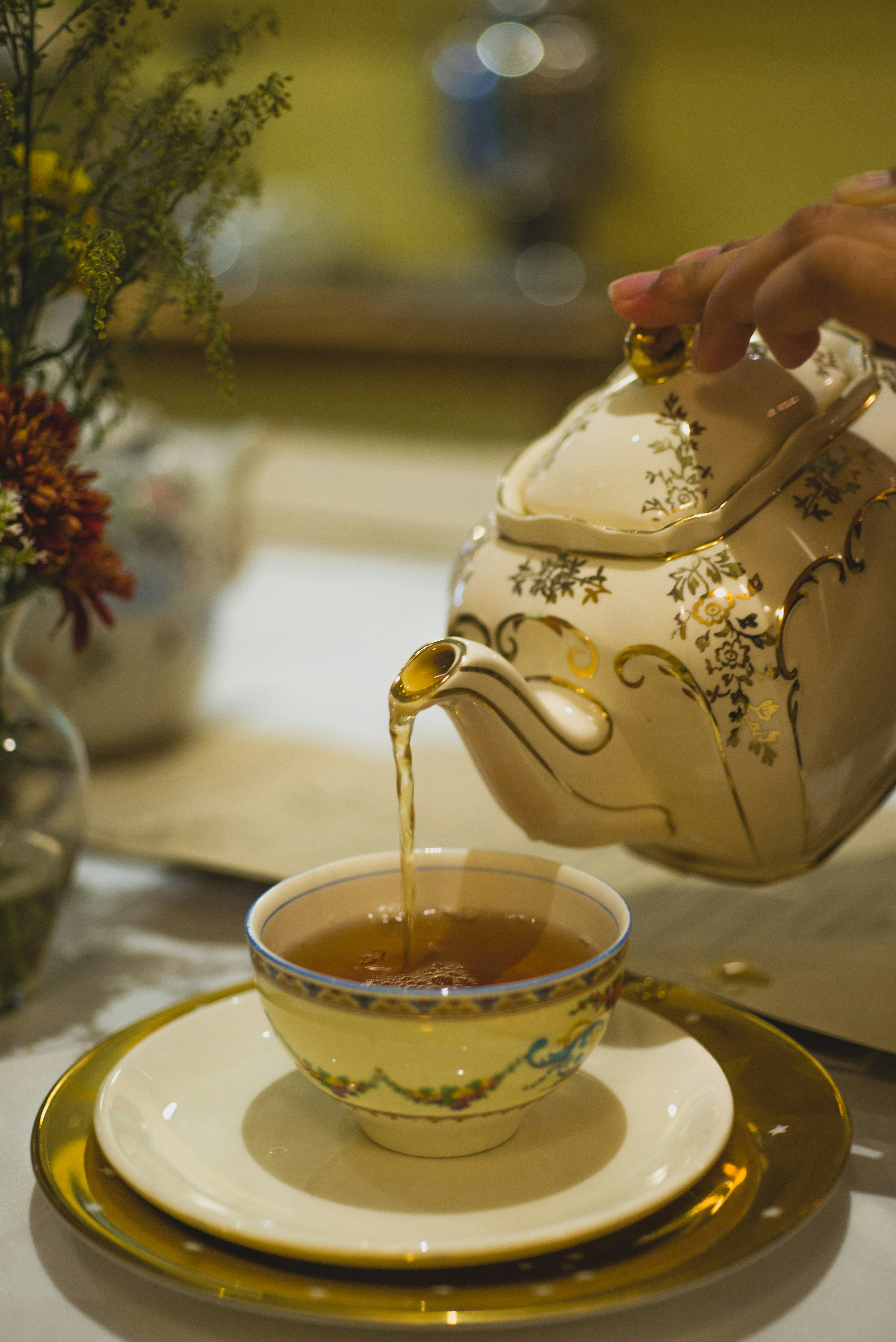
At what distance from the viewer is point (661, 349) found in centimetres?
60

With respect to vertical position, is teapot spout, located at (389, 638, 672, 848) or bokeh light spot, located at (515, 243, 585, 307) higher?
bokeh light spot, located at (515, 243, 585, 307)

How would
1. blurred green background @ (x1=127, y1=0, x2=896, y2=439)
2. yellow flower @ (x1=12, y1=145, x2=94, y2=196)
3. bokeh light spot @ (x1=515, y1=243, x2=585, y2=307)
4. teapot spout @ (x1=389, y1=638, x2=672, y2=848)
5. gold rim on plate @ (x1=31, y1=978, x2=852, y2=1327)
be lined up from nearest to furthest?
gold rim on plate @ (x1=31, y1=978, x2=852, y2=1327) → teapot spout @ (x1=389, y1=638, x2=672, y2=848) → yellow flower @ (x1=12, y1=145, x2=94, y2=196) → blurred green background @ (x1=127, y1=0, x2=896, y2=439) → bokeh light spot @ (x1=515, y1=243, x2=585, y2=307)

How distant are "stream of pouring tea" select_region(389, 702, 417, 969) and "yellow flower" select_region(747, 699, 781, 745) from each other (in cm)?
15

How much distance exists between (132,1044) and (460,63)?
2.97 meters

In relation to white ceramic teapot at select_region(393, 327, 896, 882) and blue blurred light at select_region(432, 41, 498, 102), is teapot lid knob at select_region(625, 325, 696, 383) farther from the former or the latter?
blue blurred light at select_region(432, 41, 498, 102)

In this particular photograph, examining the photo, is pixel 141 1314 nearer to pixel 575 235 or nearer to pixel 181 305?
pixel 181 305

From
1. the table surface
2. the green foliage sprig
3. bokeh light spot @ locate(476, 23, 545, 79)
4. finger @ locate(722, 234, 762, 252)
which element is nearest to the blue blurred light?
bokeh light spot @ locate(476, 23, 545, 79)

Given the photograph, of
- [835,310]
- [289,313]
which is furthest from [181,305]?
[289,313]

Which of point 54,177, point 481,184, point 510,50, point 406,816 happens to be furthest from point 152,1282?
point 481,184

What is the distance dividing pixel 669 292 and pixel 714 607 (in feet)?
0.49

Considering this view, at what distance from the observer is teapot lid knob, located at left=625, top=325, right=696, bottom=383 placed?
60 centimetres

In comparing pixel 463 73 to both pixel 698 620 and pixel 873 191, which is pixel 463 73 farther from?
pixel 698 620

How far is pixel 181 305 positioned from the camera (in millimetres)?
667

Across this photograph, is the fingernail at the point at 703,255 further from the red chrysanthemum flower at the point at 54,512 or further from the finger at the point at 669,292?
the red chrysanthemum flower at the point at 54,512
